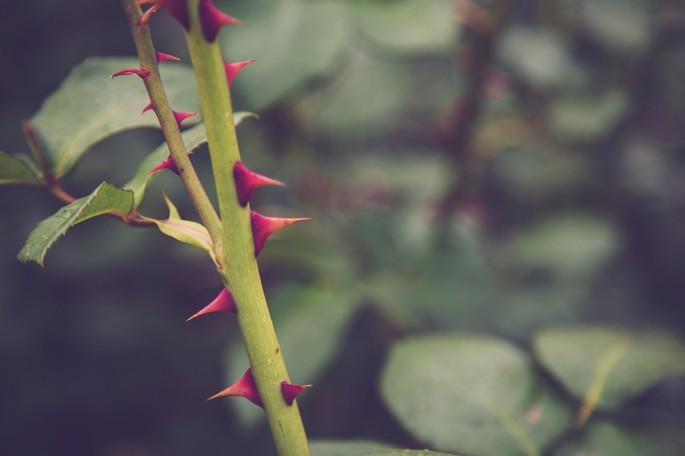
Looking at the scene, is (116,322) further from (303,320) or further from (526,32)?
(526,32)

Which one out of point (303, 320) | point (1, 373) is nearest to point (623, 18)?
point (303, 320)

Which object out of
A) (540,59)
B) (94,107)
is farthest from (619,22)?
(94,107)

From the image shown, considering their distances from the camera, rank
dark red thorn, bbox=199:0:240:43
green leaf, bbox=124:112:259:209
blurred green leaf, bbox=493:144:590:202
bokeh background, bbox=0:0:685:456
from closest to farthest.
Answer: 1. dark red thorn, bbox=199:0:240:43
2. green leaf, bbox=124:112:259:209
3. bokeh background, bbox=0:0:685:456
4. blurred green leaf, bbox=493:144:590:202

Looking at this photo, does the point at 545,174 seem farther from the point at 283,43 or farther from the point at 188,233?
the point at 188,233

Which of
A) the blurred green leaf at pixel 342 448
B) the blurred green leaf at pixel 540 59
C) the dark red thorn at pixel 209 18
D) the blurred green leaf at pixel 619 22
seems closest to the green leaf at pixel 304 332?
the blurred green leaf at pixel 342 448

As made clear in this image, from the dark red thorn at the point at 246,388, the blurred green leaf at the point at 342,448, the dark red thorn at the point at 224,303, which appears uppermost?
the dark red thorn at the point at 224,303

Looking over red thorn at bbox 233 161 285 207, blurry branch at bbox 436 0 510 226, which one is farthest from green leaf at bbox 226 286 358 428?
red thorn at bbox 233 161 285 207

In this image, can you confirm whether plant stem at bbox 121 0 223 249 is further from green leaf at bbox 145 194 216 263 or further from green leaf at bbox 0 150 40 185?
green leaf at bbox 0 150 40 185

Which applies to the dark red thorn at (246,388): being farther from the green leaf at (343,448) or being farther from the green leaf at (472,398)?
the green leaf at (472,398)
